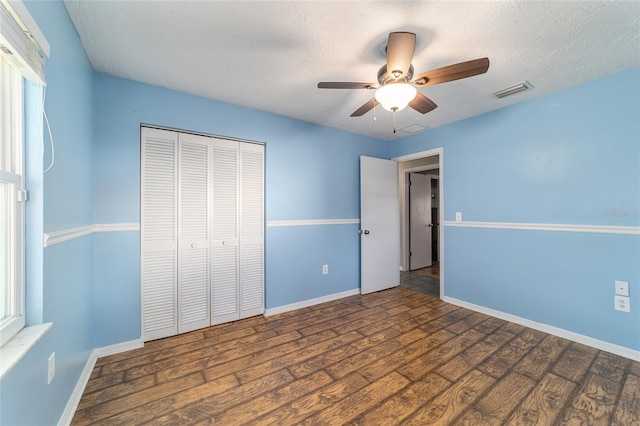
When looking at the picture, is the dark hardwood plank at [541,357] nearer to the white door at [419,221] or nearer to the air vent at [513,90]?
the air vent at [513,90]

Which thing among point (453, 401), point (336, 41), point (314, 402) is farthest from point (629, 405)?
point (336, 41)

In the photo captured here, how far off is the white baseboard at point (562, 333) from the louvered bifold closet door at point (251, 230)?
2523 millimetres

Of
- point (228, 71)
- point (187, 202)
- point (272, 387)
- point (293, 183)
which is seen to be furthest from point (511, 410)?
point (228, 71)

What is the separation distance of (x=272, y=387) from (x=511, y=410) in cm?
149

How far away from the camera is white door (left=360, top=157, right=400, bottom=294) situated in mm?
3600

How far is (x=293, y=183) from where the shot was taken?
10.0 ft

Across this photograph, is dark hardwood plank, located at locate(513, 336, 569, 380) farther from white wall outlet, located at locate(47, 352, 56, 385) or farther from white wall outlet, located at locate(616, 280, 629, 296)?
white wall outlet, located at locate(47, 352, 56, 385)

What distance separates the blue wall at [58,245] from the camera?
1.05 metres

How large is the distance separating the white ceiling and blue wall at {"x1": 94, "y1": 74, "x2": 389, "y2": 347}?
255mm

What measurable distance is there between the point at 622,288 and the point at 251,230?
3413mm

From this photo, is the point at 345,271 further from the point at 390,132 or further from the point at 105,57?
the point at 105,57

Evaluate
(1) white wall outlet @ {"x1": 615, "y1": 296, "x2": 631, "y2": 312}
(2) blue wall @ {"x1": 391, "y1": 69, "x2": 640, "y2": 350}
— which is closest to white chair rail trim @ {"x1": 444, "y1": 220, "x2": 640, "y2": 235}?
(2) blue wall @ {"x1": 391, "y1": 69, "x2": 640, "y2": 350}

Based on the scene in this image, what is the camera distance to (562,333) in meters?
2.34

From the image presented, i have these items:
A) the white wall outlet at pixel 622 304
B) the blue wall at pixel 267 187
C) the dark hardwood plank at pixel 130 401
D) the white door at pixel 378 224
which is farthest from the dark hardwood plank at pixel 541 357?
the dark hardwood plank at pixel 130 401
